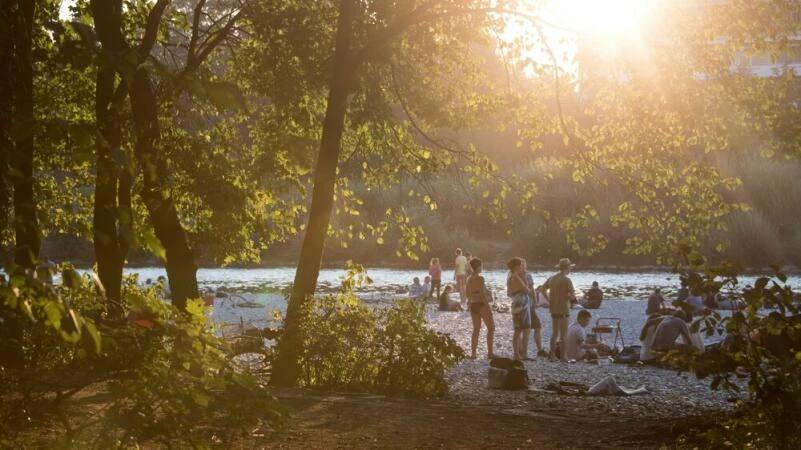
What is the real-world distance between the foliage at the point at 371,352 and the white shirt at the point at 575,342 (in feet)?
21.5

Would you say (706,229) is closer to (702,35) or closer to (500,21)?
(702,35)

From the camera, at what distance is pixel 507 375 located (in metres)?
15.0

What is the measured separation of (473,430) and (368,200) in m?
52.7

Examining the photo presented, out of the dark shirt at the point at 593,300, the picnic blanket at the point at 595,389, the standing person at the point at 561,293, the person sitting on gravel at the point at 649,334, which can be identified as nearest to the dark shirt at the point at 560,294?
the standing person at the point at 561,293

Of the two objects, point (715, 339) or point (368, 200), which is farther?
point (368, 200)

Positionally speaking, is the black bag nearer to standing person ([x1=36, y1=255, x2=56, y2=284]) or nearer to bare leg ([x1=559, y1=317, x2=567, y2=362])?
bare leg ([x1=559, y1=317, x2=567, y2=362])

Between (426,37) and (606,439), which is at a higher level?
(426,37)

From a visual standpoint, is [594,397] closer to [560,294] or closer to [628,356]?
[560,294]

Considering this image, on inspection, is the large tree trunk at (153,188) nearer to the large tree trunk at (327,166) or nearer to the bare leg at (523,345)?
the large tree trunk at (327,166)

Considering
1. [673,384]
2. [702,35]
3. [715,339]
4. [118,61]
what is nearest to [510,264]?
[673,384]

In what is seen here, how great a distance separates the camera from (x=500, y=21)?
1622 centimetres

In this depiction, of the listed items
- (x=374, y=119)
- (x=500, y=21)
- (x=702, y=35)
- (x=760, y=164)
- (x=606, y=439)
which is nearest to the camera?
(x=606, y=439)

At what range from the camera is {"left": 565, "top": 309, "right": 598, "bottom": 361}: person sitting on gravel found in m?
19.3

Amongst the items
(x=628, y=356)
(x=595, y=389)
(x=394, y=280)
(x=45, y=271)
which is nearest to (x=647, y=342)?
(x=628, y=356)
